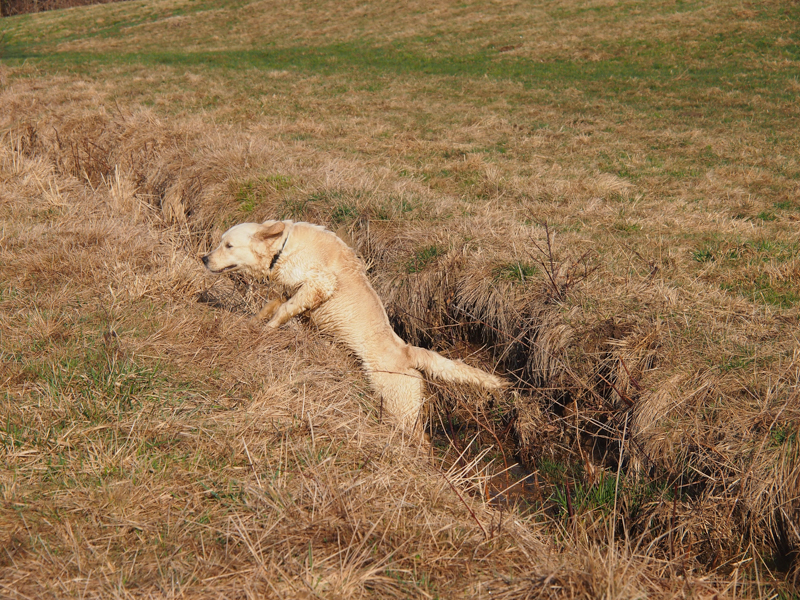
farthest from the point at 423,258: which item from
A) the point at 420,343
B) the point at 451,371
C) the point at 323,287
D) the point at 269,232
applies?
the point at 451,371

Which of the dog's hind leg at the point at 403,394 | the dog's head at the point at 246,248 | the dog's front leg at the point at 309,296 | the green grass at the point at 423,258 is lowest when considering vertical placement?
the dog's hind leg at the point at 403,394

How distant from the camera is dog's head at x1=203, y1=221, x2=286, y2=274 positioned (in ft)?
18.0

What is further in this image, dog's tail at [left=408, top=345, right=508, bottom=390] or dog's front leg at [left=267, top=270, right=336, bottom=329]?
dog's front leg at [left=267, top=270, right=336, bottom=329]

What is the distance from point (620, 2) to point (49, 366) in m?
28.6

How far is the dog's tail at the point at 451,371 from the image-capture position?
4.75 meters

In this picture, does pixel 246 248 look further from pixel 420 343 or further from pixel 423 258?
pixel 420 343

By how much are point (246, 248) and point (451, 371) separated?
2139mm

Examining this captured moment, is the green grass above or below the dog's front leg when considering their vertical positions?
below

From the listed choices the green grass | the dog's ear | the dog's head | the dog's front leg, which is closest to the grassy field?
the green grass

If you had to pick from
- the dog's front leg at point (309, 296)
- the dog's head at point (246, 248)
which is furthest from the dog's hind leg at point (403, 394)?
the dog's head at point (246, 248)

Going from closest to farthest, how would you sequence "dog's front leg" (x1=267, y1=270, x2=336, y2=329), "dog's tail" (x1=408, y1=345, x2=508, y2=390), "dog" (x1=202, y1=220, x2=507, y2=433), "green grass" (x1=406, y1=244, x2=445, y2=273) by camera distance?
"dog's tail" (x1=408, y1=345, x2=508, y2=390) < "dog" (x1=202, y1=220, x2=507, y2=433) < "dog's front leg" (x1=267, y1=270, x2=336, y2=329) < "green grass" (x1=406, y1=244, x2=445, y2=273)

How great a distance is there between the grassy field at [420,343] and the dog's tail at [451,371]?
1.59 ft

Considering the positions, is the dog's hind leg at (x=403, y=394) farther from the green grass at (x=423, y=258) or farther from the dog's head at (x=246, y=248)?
the green grass at (x=423, y=258)

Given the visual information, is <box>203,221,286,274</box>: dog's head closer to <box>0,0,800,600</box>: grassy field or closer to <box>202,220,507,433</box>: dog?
<box>202,220,507,433</box>: dog
